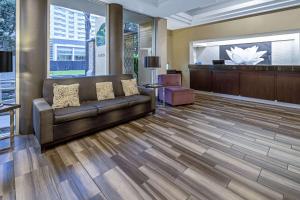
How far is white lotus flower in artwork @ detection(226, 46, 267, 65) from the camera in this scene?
6918mm

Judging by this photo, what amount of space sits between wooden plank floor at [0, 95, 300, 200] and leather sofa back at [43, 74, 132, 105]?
850mm

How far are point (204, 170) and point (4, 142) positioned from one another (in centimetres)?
304

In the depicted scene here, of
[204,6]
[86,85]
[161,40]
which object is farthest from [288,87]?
[86,85]

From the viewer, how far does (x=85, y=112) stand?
316 cm

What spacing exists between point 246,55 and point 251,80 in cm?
129

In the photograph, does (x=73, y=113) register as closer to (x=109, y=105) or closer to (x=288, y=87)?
(x=109, y=105)

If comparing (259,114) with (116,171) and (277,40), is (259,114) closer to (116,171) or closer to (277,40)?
(277,40)

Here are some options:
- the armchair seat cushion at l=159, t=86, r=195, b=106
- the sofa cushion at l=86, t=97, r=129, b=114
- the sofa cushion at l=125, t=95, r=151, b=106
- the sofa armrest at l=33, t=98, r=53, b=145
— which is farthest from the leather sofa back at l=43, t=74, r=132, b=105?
the armchair seat cushion at l=159, t=86, r=195, b=106

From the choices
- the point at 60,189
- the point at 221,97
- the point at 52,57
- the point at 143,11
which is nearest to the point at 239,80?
the point at 221,97

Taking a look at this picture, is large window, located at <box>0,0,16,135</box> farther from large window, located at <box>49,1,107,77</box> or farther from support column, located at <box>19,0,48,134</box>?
large window, located at <box>49,1,107,77</box>

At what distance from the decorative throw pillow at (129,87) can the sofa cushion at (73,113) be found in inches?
50.8

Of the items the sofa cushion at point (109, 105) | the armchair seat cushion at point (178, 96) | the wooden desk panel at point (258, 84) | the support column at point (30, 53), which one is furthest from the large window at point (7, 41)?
the wooden desk panel at point (258, 84)

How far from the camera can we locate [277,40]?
6.52 meters

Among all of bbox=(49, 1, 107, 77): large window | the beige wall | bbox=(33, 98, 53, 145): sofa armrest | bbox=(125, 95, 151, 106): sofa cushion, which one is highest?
the beige wall
